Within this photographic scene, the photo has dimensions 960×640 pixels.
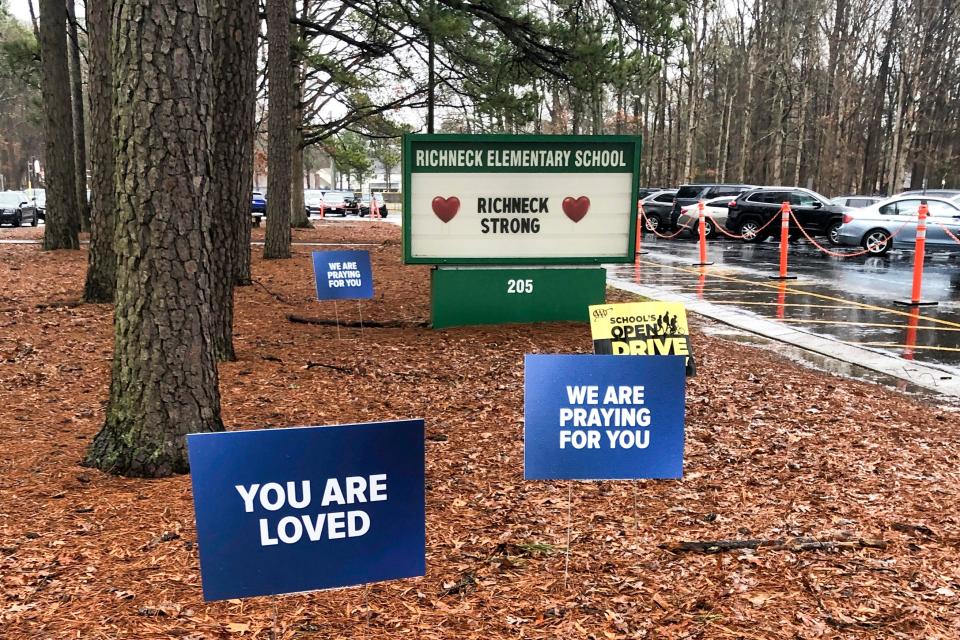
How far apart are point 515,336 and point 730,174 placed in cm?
5279

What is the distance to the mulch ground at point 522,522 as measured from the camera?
9.61ft

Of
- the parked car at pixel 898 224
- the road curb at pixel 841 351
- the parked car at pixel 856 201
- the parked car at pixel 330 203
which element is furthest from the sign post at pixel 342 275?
the parked car at pixel 330 203

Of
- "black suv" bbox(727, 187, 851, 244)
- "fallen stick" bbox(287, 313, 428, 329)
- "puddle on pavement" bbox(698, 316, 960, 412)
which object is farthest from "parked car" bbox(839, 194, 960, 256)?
"fallen stick" bbox(287, 313, 428, 329)

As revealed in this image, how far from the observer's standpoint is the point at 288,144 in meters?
15.4

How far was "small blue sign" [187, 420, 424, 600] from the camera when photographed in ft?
7.15

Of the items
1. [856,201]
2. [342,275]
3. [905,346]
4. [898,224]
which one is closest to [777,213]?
[856,201]

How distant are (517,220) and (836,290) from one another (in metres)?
7.52

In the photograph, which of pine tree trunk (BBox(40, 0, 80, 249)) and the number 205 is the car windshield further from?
the number 205

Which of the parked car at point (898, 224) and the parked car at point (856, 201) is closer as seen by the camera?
the parked car at point (898, 224)

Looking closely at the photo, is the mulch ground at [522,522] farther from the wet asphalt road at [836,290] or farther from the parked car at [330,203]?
the parked car at [330,203]

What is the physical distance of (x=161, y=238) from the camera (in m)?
3.88

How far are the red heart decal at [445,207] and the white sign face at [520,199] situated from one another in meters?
0.01

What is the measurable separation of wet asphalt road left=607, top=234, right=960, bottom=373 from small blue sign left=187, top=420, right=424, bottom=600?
7.53 metres

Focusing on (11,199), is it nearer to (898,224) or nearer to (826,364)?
(898,224)
